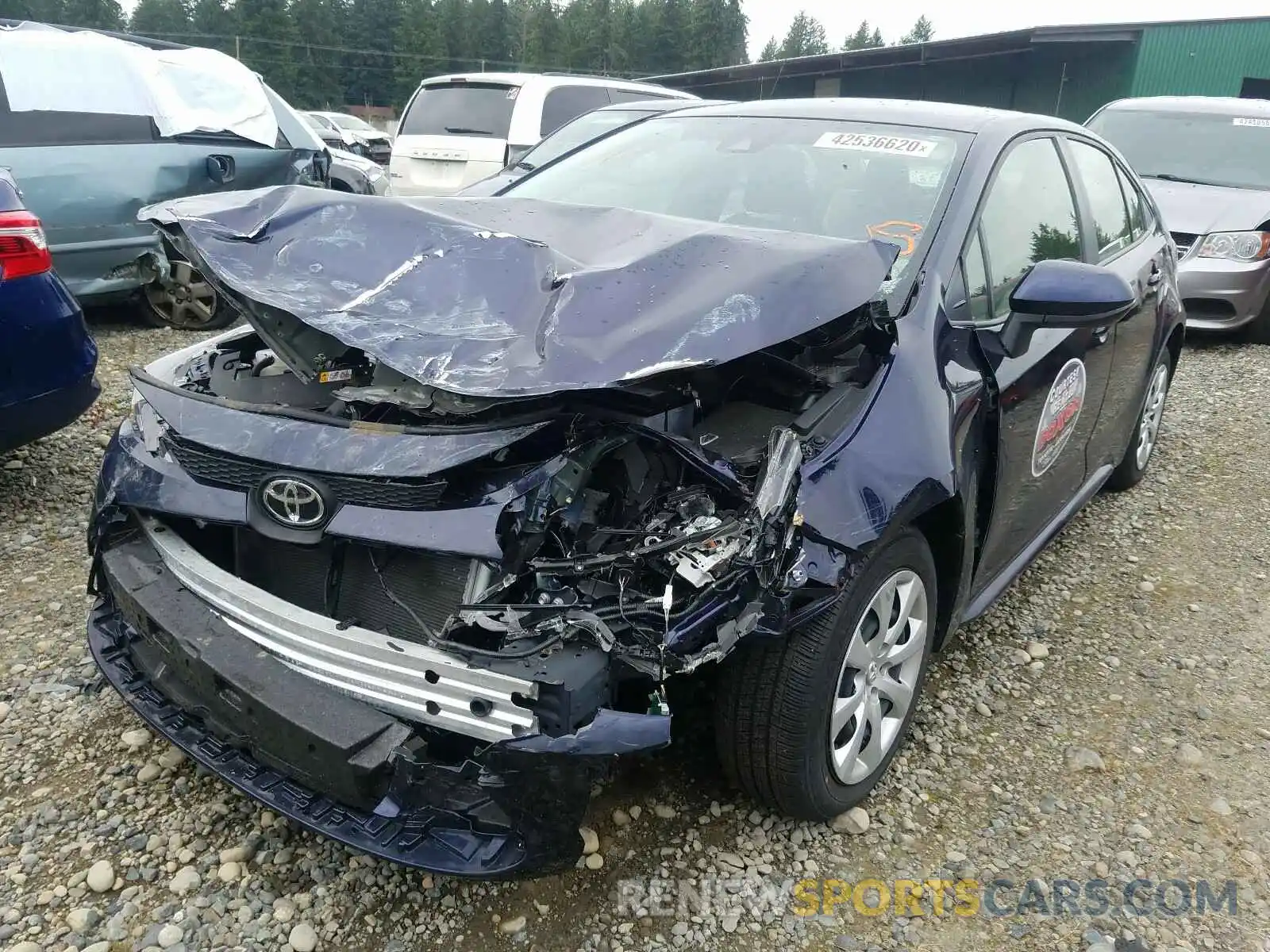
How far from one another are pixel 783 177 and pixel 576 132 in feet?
12.3

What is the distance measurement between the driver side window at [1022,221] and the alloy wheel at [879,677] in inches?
33.2

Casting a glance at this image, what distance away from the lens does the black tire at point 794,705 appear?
193cm

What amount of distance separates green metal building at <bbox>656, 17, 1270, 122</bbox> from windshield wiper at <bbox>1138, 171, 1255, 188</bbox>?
39.0 ft

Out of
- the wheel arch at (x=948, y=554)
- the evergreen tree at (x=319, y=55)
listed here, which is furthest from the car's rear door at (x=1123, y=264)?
the evergreen tree at (x=319, y=55)

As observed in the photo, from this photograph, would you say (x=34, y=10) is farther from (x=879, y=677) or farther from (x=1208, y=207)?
(x=879, y=677)

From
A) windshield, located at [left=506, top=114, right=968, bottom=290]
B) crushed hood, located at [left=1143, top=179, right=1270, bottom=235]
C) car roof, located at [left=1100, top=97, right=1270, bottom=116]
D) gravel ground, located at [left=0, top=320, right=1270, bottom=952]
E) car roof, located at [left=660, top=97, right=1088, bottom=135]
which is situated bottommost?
gravel ground, located at [left=0, top=320, right=1270, bottom=952]

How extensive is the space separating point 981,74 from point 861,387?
2490 cm

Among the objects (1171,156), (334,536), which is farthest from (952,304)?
(1171,156)

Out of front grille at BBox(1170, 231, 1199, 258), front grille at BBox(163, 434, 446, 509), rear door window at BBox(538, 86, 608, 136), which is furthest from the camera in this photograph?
rear door window at BBox(538, 86, 608, 136)

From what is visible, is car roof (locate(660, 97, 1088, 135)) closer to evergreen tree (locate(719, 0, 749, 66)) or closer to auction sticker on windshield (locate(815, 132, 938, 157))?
auction sticker on windshield (locate(815, 132, 938, 157))

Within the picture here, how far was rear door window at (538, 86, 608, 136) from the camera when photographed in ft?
25.5

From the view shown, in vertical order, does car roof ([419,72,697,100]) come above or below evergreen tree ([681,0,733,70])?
below

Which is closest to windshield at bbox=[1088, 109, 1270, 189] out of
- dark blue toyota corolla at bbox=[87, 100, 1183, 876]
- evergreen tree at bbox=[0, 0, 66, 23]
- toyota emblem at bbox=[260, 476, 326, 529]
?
dark blue toyota corolla at bbox=[87, 100, 1183, 876]

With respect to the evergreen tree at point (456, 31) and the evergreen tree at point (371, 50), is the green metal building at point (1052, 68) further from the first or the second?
the evergreen tree at point (456, 31)
